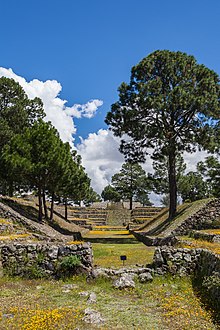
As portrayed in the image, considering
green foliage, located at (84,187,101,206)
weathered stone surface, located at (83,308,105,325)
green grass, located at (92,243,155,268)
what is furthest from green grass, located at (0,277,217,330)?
green foliage, located at (84,187,101,206)

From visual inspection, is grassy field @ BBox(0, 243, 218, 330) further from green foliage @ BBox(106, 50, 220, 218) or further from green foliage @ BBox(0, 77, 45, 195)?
green foliage @ BBox(0, 77, 45, 195)

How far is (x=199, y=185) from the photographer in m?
56.9

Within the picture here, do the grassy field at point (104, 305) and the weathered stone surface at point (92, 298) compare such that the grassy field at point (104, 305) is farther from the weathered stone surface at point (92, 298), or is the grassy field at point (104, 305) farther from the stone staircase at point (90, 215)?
the stone staircase at point (90, 215)

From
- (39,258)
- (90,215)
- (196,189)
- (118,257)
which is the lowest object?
(118,257)

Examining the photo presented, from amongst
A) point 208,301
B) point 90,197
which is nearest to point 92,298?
point 208,301

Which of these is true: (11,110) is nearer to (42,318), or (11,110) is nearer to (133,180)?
(42,318)

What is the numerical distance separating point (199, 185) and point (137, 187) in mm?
13530

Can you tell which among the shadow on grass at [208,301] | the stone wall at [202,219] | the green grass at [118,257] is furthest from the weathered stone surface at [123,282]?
the stone wall at [202,219]

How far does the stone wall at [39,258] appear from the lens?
8.28 metres

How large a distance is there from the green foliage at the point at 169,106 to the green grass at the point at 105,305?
15.2 metres

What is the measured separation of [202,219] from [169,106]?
26.1 feet

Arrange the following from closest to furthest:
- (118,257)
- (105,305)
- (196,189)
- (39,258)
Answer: (105,305) < (39,258) < (118,257) < (196,189)

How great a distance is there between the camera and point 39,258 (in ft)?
27.5

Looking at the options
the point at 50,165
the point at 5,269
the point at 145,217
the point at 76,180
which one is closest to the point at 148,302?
the point at 5,269
